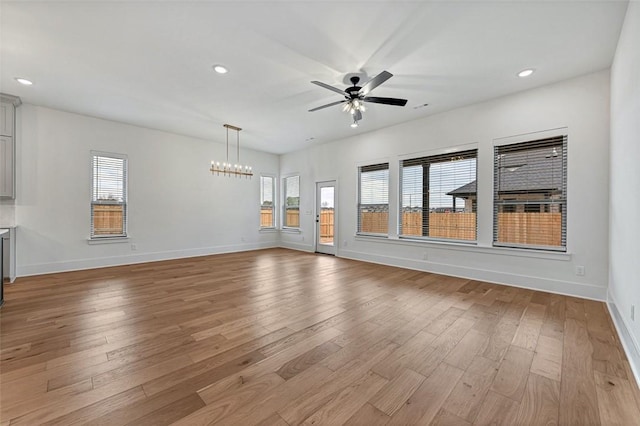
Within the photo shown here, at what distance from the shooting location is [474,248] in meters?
4.64

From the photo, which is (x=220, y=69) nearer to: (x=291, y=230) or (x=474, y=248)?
(x=474, y=248)

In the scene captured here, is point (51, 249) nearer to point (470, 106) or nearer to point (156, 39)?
point (156, 39)

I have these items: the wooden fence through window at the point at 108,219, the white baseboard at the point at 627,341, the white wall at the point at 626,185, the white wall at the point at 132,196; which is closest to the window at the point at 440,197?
the white wall at the point at 626,185

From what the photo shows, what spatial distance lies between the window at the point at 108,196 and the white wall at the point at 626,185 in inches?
306

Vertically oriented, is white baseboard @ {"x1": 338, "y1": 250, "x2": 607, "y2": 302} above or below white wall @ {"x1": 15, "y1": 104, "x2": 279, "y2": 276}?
below

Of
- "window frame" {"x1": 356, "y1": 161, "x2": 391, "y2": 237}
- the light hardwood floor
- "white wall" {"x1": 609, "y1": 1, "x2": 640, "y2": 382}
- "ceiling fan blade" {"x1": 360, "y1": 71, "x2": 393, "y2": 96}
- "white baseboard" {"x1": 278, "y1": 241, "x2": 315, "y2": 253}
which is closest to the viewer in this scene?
the light hardwood floor

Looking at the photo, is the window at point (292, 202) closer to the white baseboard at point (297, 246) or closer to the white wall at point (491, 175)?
the white baseboard at point (297, 246)

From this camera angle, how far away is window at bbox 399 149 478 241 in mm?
4809

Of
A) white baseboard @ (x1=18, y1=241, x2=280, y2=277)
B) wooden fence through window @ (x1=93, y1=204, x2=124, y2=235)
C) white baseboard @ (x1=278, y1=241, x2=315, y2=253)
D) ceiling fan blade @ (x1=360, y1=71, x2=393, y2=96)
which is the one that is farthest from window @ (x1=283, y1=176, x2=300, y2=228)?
ceiling fan blade @ (x1=360, y1=71, x2=393, y2=96)

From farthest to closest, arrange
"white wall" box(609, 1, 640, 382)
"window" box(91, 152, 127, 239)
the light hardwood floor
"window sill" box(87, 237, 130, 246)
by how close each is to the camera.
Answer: "window" box(91, 152, 127, 239) < "window sill" box(87, 237, 130, 246) < "white wall" box(609, 1, 640, 382) < the light hardwood floor

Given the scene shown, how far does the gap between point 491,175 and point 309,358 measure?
4.24 meters

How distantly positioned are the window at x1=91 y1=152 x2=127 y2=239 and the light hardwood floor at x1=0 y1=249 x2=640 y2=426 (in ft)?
6.12

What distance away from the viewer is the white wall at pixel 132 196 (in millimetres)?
4789

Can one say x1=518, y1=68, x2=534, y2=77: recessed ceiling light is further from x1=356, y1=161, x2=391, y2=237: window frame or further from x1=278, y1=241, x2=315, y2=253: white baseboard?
x1=278, y1=241, x2=315, y2=253: white baseboard
